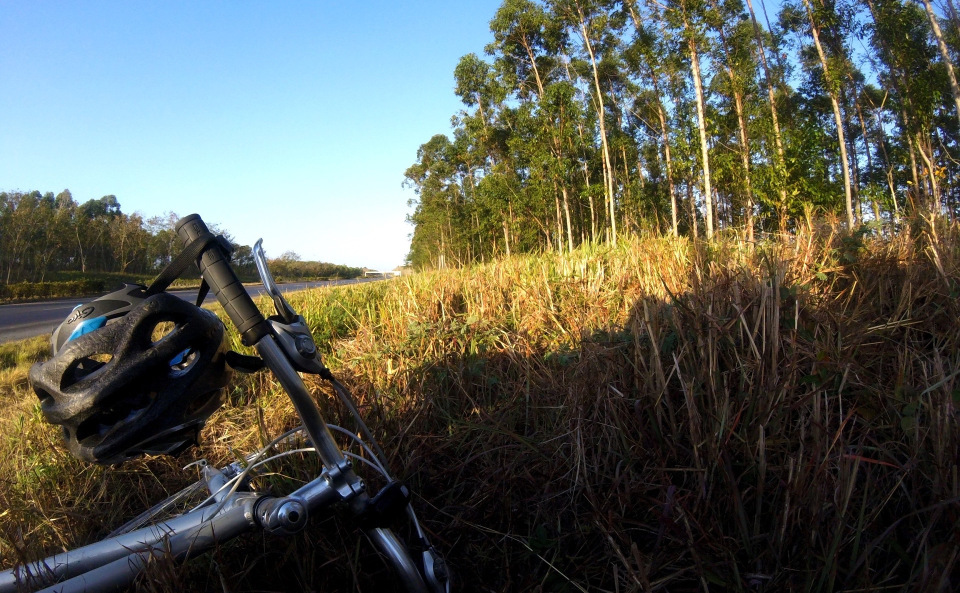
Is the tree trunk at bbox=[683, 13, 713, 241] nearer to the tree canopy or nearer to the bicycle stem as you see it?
the tree canopy

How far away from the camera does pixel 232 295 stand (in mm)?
1002

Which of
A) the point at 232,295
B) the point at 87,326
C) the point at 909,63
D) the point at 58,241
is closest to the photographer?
the point at 232,295

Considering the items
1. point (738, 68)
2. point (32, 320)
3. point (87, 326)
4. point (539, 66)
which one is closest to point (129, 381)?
point (87, 326)

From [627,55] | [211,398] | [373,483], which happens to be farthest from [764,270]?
[627,55]

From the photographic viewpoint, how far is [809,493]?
4.27 feet

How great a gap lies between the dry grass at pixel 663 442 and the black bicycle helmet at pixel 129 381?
13.3 inches

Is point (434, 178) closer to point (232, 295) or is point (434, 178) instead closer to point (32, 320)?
point (32, 320)

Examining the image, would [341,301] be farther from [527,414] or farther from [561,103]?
[561,103]

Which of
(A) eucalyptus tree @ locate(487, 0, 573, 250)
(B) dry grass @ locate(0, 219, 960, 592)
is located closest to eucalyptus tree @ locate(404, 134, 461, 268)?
(A) eucalyptus tree @ locate(487, 0, 573, 250)

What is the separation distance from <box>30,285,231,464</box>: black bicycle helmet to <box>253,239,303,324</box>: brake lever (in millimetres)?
174

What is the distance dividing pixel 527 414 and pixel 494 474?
14.1 inches

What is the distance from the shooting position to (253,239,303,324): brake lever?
3.56 feet

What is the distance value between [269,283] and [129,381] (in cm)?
34

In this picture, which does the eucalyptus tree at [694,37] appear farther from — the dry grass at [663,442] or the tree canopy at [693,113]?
the dry grass at [663,442]
